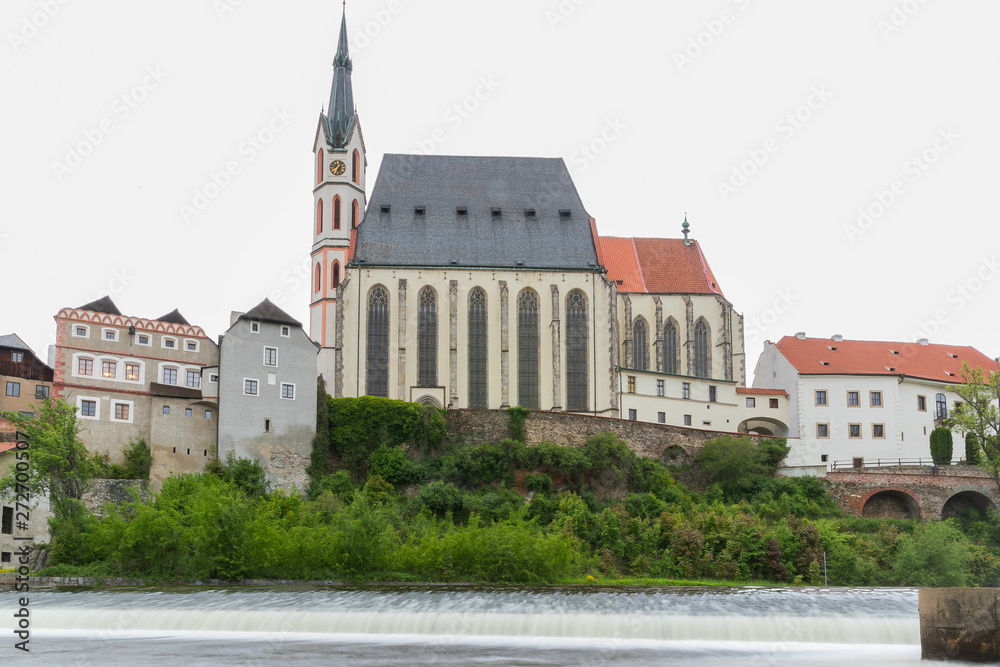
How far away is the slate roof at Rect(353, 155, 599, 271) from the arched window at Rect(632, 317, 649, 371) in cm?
499

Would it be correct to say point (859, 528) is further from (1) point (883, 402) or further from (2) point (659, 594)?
(2) point (659, 594)

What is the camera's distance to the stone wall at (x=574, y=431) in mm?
61281

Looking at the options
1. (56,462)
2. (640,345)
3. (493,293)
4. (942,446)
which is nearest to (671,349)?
(640,345)

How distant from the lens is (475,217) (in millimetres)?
78250

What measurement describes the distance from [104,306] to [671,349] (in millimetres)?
35401

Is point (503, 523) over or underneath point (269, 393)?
underneath

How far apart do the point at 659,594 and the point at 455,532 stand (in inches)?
437

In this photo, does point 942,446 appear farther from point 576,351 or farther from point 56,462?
point 56,462

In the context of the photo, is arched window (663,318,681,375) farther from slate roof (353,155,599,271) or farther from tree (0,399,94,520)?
tree (0,399,94,520)

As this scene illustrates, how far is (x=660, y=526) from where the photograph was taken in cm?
5372

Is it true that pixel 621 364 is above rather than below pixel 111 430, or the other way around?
above

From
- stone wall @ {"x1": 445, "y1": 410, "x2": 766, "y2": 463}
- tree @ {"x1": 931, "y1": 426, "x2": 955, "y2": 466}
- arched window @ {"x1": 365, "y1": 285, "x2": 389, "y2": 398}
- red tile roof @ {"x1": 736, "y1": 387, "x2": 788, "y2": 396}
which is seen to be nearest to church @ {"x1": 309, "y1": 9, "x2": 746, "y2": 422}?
arched window @ {"x1": 365, "y1": 285, "x2": 389, "y2": 398}

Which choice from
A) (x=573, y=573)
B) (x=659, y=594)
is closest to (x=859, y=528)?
(x=573, y=573)

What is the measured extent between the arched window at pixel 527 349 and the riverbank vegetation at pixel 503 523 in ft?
37.7
